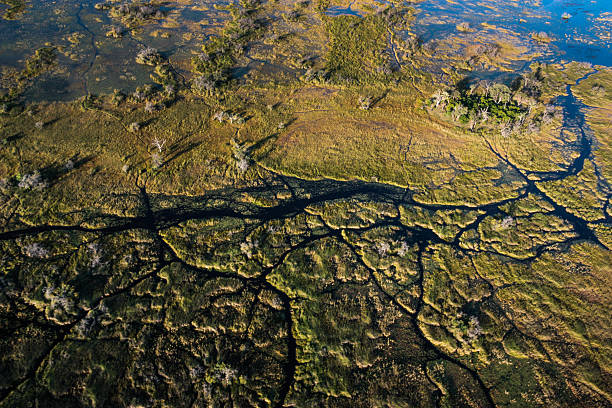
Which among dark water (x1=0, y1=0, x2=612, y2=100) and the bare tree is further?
dark water (x1=0, y1=0, x2=612, y2=100)

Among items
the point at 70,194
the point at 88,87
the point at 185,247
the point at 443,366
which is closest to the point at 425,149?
the point at 443,366

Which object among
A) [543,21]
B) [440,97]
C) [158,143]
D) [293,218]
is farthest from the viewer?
[543,21]

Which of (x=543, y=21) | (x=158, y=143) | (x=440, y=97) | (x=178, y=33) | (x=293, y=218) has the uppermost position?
(x=543, y=21)

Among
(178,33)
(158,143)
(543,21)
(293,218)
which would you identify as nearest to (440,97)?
(293,218)

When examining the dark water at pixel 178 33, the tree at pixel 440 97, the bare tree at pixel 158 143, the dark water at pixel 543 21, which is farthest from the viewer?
the dark water at pixel 543 21

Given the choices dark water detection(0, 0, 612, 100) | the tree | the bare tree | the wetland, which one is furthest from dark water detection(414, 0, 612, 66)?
the bare tree

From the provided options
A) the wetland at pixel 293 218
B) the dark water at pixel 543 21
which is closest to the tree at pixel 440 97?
the wetland at pixel 293 218

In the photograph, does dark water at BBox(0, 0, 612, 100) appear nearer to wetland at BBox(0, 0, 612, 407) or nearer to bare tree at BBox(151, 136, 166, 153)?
wetland at BBox(0, 0, 612, 407)

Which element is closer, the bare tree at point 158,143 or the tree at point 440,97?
the bare tree at point 158,143

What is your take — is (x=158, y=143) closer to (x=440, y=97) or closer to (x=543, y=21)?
(x=440, y=97)

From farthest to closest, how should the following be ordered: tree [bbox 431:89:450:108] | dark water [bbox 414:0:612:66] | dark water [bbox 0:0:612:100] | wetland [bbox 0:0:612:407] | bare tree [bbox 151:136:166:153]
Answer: dark water [bbox 414:0:612:66] → dark water [bbox 0:0:612:100] → tree [bbox 431:89:450:108] → bare tree [bbox 151:136:166:153] → wetland [bbox 0:0:612:407]

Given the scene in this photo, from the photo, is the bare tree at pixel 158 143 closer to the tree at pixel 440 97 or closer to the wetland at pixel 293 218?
the wetland at pixel 293 218
